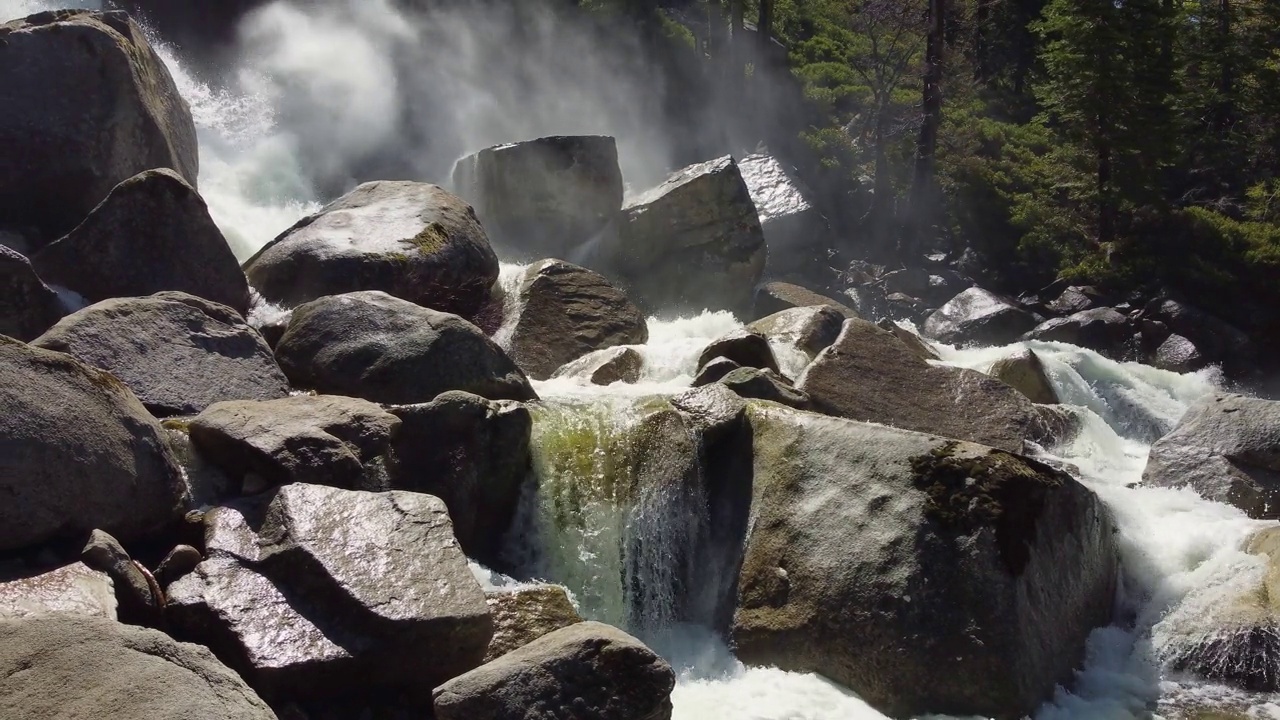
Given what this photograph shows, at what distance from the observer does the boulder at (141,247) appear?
12.5m

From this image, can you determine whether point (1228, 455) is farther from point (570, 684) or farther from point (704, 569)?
point (570, 684)

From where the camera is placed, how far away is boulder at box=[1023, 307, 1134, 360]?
23.7m

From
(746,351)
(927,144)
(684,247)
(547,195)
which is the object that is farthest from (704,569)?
(927,144)

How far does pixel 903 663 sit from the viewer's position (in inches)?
339

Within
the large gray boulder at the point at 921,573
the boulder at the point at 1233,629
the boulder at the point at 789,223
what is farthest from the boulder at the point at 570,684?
the boulder at the point at 789,223

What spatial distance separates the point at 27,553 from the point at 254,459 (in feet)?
6.16

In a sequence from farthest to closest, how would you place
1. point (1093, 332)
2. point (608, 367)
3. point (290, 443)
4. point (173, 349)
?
point (1093, 332) < point (608, 367) < point (173, 349) < point (290, 443)

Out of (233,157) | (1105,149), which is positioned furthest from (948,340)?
(233,157)

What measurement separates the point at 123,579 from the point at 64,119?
9.24 meters

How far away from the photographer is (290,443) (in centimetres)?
873

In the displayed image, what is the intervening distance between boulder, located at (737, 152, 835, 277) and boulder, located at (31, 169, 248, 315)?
15.6 m

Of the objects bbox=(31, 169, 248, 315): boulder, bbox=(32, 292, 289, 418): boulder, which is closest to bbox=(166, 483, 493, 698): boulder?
bbox=(32, 292, 289, 418): boulder

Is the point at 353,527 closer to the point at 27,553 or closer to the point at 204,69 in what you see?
the point at 27,553

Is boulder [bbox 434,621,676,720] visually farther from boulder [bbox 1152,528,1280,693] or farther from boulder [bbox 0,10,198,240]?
boulder [bbox 0,10,198,240]
